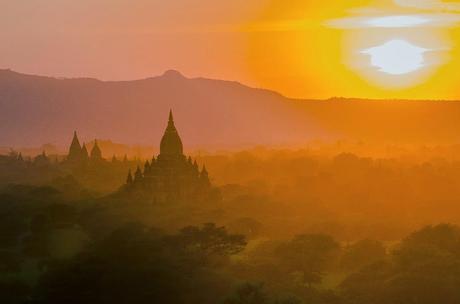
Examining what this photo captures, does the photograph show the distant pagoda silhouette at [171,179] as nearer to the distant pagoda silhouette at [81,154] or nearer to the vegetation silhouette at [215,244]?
the vegetation silhouette at [215,244]

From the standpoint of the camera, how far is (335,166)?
142m

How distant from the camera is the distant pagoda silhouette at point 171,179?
7750 cm

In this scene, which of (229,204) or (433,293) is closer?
(433,293)

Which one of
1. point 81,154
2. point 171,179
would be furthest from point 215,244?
point 81,154

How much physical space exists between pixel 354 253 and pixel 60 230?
1961cm

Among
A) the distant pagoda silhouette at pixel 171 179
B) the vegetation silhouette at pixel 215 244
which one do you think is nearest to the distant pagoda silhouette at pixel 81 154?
the vegetation silhouette at pixel 215 244

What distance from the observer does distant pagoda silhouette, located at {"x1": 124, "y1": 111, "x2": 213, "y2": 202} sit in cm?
7750

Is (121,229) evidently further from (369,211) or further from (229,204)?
(369,211)

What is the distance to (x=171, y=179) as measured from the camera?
77.9 meters

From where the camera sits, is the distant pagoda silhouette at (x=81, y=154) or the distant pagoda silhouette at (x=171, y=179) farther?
the distant pagoda silhouette at (x=81, y=154)

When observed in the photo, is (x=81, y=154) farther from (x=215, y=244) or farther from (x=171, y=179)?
(x=215, y=244)

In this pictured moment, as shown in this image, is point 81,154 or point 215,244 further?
point 81,154

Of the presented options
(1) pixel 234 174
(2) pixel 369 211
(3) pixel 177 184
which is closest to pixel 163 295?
(3) pixel 177 184

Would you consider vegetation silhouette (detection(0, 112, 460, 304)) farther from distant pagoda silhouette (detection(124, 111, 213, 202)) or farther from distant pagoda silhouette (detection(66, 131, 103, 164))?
distant pagoda silhouette (detection(66, 131, 103, 164))
